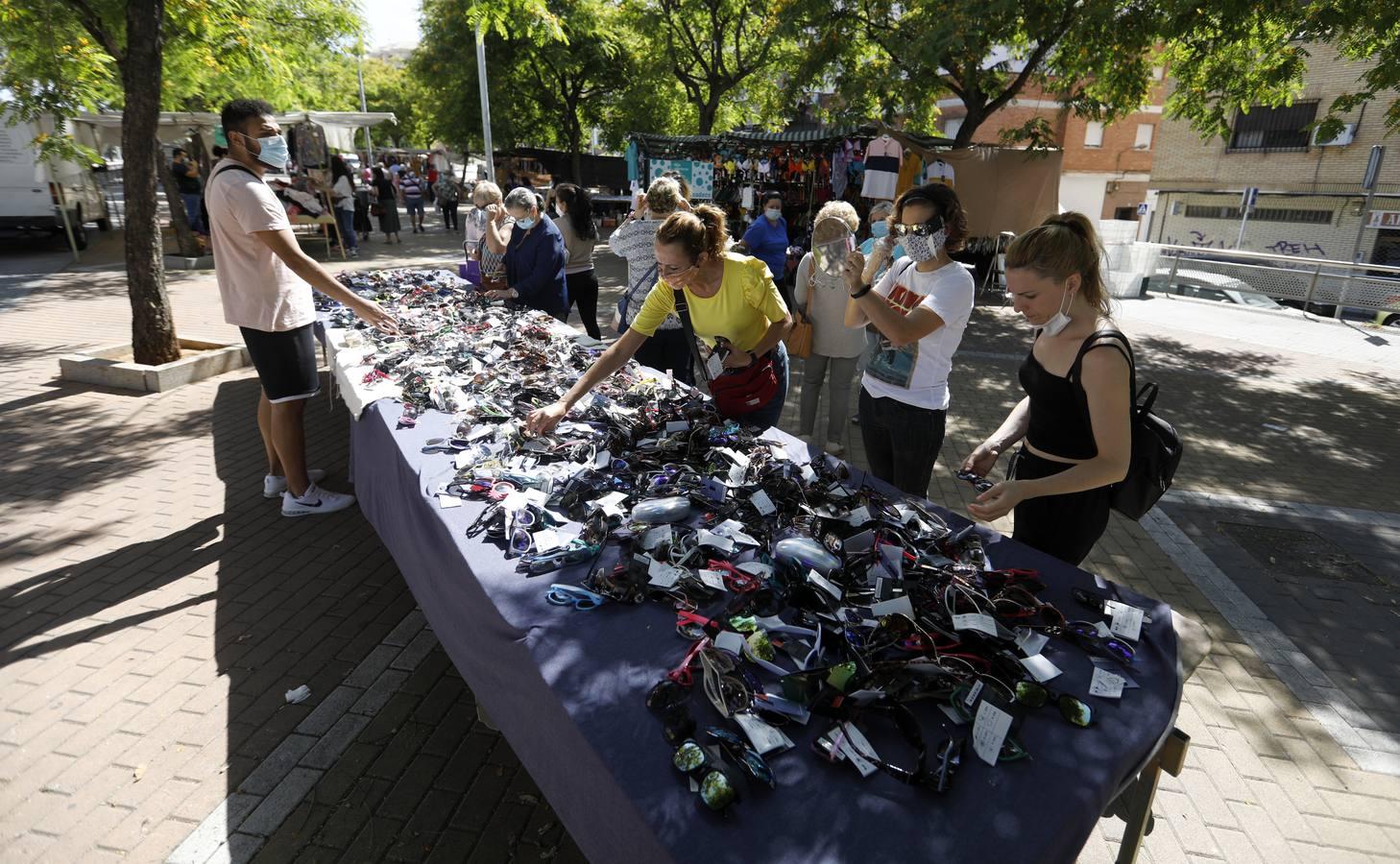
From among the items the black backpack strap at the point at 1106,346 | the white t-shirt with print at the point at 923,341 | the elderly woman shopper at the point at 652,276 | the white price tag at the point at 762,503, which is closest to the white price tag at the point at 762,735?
the white price tag at the point at 762,503

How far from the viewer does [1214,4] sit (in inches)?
300

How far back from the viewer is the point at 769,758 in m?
1.45

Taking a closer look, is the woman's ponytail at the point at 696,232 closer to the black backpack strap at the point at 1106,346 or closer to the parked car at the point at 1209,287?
the black backpack strap at the point at 1106,346

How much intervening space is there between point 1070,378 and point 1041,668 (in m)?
0.95

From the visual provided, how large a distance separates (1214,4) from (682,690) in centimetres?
966

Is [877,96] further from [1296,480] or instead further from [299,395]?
[299,395]

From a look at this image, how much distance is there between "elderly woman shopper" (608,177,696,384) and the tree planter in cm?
454

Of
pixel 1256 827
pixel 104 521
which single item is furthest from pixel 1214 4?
pixel 104 521

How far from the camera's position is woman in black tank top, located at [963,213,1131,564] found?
6.80 ft

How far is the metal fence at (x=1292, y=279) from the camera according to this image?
11.7m

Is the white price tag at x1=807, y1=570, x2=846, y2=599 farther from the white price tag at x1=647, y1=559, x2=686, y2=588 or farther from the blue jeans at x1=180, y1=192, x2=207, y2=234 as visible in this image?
the blue jeans at x1=180, y1=192, x2=207, y2=234

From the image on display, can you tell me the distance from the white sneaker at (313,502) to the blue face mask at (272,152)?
190cm

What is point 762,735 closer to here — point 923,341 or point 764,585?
point 764,585

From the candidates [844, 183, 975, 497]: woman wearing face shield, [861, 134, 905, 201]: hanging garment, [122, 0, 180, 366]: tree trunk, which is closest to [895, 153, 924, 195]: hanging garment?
[861, 134, 905, 201]: hanging garment
